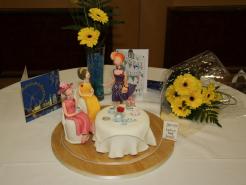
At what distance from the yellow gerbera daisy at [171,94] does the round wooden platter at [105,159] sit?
0.65 feet

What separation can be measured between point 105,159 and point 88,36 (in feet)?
1.75

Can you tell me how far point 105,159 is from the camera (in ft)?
3.38

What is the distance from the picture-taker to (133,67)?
4.81 feet

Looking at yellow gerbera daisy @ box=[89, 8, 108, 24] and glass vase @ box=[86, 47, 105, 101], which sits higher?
yellow gerbera daisy @ box=[89, 8, 108, 24]

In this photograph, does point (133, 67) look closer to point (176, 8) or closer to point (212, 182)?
point (212, 182)

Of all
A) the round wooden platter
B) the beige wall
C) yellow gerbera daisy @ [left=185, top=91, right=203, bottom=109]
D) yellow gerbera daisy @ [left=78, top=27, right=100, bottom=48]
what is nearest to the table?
the round wooden platter

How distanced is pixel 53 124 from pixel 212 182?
0.70 metres

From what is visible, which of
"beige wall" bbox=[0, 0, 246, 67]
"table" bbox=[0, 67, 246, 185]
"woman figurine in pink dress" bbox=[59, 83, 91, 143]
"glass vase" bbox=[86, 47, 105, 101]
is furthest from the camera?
"beige wall" bbox=[0, 0, 246, 67]

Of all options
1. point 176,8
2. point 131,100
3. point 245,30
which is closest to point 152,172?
point 131,100

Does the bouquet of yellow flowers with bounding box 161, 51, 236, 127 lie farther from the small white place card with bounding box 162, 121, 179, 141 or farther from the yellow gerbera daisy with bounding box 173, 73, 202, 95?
the small white place card with bounding box 162, 121, 179, 141

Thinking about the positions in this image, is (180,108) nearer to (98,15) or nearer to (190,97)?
(190,97)

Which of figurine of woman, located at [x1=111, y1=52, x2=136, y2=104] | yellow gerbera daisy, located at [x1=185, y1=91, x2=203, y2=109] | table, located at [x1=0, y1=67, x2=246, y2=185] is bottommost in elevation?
table, located at [x1=0, y1=67, x2=246, y2=185]

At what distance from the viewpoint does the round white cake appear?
102 centimetres

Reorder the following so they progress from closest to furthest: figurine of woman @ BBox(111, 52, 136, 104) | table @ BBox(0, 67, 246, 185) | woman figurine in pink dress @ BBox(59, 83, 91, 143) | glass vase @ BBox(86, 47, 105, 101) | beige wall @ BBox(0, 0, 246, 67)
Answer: table @ BBox(0, 67, 246, 185), woman figurine in pink dress @ BBox(59, 83, 91, 143), figurine of woman @ BBox(111, 52, 136, 104), glass vase @ BBox(86, 47, 105, 101), beige wall @ BBox(0, 0, 246, 67)
